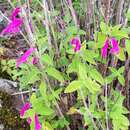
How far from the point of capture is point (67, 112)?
4.89ft

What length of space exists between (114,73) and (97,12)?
308 millimetres

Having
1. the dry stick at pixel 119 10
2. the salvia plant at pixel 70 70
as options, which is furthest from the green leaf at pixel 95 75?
the dry stick at pixel 119 10

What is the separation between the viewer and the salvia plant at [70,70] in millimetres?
1184

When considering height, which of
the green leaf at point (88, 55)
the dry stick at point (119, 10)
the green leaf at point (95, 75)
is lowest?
the green leaf at point (95, 75)

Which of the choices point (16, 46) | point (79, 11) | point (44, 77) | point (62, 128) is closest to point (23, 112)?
point (44, 77)

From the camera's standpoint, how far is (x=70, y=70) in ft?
4.25

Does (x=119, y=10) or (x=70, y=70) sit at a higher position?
(x=119, y=10)

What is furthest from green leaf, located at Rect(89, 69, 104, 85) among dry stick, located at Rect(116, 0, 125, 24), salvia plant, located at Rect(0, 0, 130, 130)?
dry stick, located at Rect(116, 0, 125, 24)

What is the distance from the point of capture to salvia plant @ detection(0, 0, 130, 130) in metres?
1.18

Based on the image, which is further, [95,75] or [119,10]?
[119,10]

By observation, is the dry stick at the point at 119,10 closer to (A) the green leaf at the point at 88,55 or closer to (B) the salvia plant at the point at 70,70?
(B) the salvia plant at the point at 70,70

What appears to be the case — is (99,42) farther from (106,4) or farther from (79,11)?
(79,11)

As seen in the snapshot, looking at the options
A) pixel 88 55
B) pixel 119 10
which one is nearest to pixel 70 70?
pixel 88 55

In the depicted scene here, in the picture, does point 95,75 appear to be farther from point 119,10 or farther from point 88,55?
point 119,10
